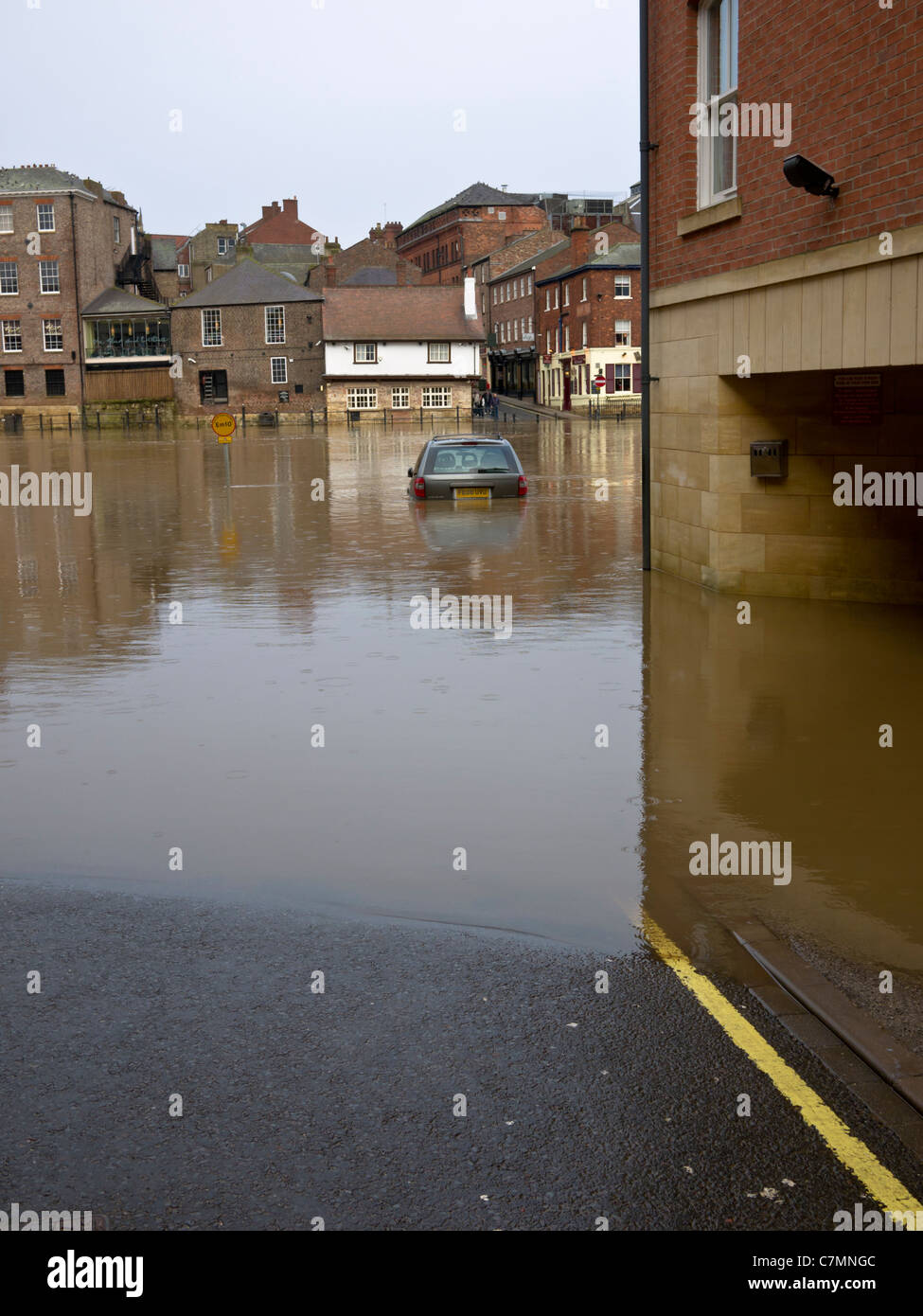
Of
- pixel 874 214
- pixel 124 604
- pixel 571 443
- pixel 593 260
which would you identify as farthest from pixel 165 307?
pixel 874 214

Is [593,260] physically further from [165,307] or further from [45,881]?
[45,881]

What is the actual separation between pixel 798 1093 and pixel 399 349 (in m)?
79.3

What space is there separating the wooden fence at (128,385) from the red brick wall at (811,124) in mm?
69480

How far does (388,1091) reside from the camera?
4152 millimetres

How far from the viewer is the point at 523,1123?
13.0 feet

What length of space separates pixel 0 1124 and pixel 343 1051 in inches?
43.0

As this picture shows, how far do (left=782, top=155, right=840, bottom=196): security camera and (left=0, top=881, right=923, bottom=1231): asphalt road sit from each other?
717cm

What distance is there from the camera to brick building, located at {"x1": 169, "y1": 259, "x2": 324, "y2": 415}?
80562 millimetres

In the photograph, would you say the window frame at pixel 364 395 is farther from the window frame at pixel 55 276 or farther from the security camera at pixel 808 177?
the security camera at pixel 808 177

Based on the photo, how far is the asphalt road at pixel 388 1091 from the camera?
11.8 ft
